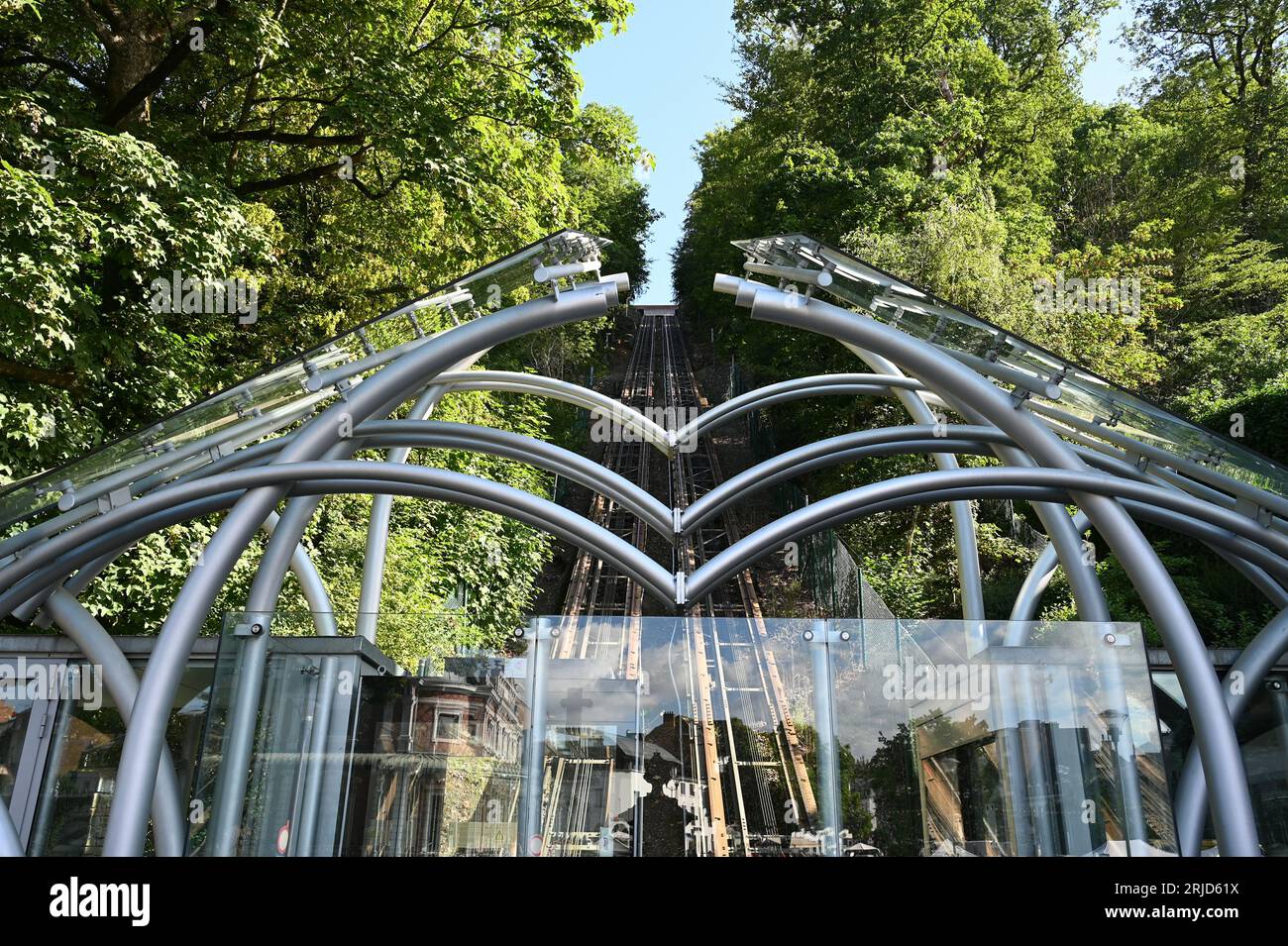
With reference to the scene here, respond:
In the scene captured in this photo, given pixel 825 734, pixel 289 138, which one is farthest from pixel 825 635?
pixel 289 138

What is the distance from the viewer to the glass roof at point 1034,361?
8.11 metres

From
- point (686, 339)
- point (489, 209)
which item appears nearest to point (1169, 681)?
point (489, 209)

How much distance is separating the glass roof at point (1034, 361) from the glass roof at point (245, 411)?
2247mm

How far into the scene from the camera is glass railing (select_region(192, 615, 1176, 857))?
6566 millimetres

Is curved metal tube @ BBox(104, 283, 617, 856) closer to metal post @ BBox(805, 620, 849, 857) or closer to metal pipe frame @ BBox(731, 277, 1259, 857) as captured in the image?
metal pipe frame @ BBox(731, 277, 1259, 857)

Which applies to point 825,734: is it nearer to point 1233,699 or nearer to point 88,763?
point 1233,699

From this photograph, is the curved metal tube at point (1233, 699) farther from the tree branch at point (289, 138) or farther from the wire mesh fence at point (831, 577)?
the tree branch at point (289, 138)

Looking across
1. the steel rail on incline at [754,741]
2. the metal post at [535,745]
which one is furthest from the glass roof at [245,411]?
the steel rail on incline at [754,741]

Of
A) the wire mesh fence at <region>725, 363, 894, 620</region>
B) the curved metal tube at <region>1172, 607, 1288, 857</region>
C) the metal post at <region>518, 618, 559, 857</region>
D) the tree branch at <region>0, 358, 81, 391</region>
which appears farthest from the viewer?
the wire mesh fence at <region>725, 363, 894, 620</region>

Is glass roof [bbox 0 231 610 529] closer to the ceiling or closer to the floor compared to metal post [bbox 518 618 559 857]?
closer to the ceiling

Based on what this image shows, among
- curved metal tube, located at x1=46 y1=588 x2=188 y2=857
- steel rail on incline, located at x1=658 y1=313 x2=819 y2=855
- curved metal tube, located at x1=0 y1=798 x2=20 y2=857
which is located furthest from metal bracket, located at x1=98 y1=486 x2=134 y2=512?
steel rail on incline, located at x1=658 y1=313 x2=819 y2=855

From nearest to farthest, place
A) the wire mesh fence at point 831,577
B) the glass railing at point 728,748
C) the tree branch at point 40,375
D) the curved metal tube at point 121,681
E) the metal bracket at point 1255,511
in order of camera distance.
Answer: the glass railing at point 728,748, the curved metal tube at point 121,681, the metal bracket at point 1255,511, the tree branch at point 40,375, the wire mesh fence at point 831,577

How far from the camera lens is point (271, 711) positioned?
6.97 metres

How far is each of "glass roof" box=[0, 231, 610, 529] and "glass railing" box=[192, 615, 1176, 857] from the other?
228 centimetres
